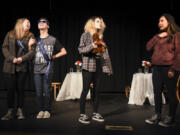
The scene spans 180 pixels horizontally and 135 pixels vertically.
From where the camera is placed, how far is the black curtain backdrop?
288 inches

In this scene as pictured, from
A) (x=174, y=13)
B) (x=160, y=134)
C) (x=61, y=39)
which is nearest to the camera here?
(x=160, y=134)

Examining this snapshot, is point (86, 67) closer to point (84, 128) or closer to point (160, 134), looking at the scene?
point (84, 128)

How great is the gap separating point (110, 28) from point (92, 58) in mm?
4814

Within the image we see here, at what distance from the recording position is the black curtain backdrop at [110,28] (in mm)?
7309

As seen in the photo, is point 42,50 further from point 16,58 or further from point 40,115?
point 40,115

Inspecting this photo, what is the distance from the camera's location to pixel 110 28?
7.37 metres

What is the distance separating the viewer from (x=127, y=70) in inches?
290

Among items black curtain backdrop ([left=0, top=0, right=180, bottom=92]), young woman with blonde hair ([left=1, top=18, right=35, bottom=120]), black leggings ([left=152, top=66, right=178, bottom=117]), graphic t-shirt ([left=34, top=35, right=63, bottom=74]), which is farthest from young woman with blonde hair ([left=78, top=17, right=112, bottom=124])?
black curtain backdrop ([left=0, top=0, right=180, bottom=92])

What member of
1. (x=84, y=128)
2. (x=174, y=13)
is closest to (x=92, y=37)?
(x=84, y=128)

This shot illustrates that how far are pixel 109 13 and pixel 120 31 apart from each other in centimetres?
72

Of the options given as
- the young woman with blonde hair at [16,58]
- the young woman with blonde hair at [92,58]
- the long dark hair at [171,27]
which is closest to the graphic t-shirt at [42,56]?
the young woman with blonde hair at [16,58]

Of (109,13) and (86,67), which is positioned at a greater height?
(109,13)

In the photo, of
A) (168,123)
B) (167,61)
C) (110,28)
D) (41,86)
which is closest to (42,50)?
(41,86)

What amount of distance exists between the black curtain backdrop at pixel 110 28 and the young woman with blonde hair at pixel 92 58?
4.56m
